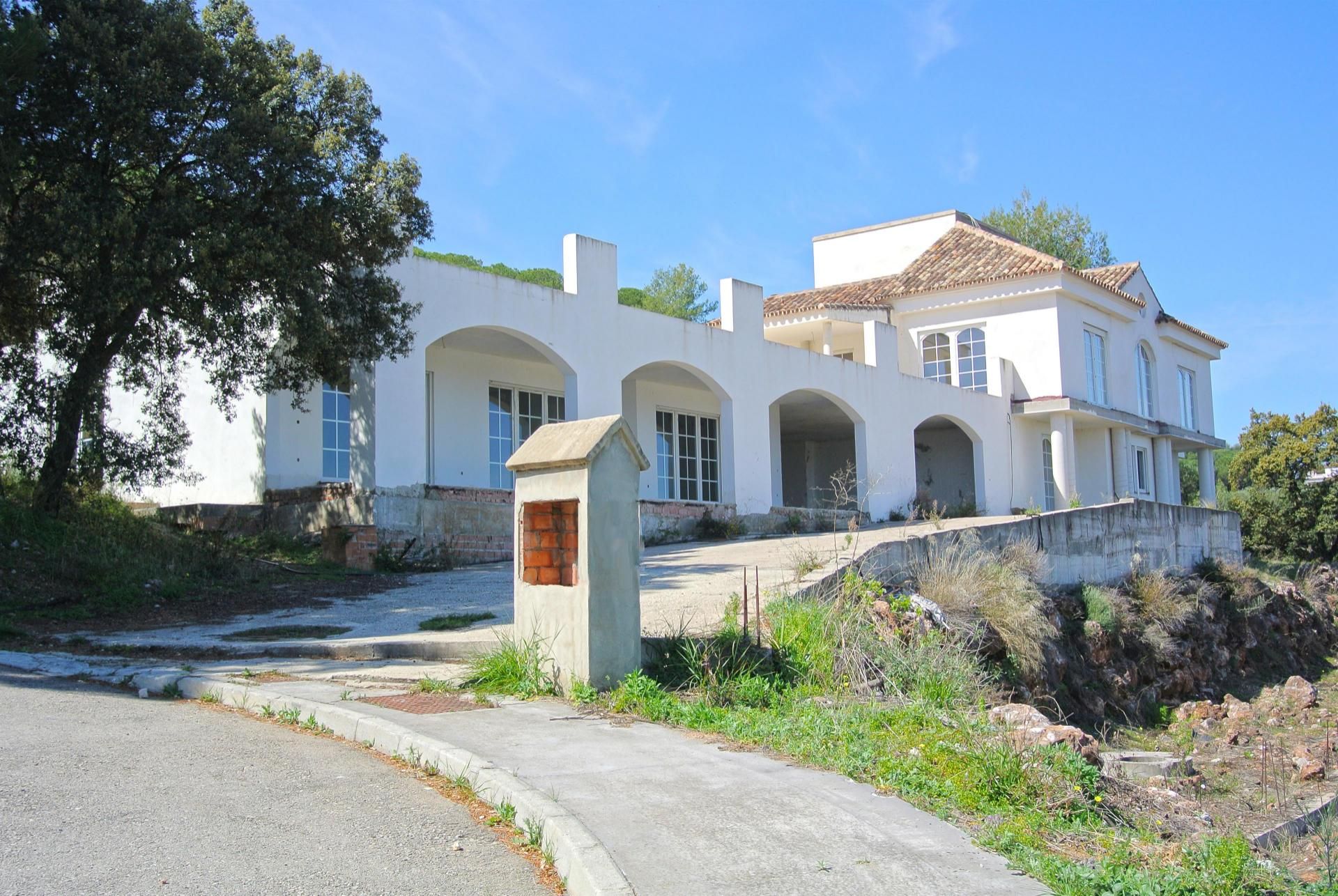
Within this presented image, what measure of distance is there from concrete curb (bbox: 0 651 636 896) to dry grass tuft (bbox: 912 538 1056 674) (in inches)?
240

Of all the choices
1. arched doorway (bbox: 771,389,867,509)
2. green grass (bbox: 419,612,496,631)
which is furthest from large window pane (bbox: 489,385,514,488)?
green grass (bbox: 419,612,496,631)

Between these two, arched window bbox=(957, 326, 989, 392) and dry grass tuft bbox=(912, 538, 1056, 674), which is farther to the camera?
arched window bbox=(957, 326, 989, 392)

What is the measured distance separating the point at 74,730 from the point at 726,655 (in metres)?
4.12

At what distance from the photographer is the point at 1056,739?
6250 millimetres

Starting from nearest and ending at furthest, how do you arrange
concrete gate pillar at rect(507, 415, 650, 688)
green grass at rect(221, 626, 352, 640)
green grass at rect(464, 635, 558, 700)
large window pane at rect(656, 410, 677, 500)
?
1. concrete gate pillar at rect(507, 415, 650, 688)
2. green grass at rect(464, 635, 558, 700)
3. green grass at rect(221, 626, 352, 640)
4. large window pane at rect(656, 410, 677, 500)

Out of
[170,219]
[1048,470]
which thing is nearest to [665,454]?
[1048,470]

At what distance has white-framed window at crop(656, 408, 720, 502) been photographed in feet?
76.7

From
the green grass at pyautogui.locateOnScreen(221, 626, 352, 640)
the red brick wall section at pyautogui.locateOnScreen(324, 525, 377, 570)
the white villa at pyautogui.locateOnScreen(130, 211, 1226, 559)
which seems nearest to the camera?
the green grass at pyautogui.locateOnScreen(221, 626, 352, 640)

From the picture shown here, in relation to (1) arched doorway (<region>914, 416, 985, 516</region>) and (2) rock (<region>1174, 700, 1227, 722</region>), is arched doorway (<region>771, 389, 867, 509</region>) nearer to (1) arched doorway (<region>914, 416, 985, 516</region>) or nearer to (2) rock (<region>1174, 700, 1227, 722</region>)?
(1) arched doorway (<region>914, 416, 985, 516</region>)

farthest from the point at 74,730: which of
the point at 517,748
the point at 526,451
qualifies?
the point at 526,451

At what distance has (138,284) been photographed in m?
12.4

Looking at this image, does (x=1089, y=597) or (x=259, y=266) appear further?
(x=1089, y=597)

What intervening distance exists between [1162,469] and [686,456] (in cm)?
1647

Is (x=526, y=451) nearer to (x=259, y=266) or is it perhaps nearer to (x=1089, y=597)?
(x=259, y=266)
